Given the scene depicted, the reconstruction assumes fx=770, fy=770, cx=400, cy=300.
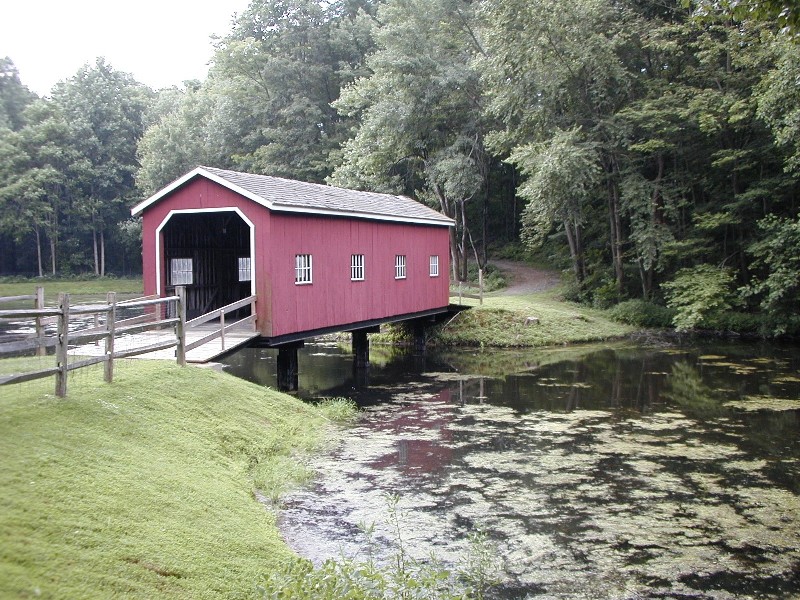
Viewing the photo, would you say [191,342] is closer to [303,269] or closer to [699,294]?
[303,269]

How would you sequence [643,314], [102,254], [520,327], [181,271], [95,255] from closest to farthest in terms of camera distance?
[181,271] → [520,327] → [643,314] → [102,254] → [95,255]

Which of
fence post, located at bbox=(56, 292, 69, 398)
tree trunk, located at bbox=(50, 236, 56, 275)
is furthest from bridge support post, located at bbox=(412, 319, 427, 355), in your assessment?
tree trunk, located at bbox=(50, 236, 56, 275)

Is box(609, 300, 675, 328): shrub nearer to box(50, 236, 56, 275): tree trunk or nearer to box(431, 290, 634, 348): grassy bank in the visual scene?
box(431, 290, 634, 348): grassy bank

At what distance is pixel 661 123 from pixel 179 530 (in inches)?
859

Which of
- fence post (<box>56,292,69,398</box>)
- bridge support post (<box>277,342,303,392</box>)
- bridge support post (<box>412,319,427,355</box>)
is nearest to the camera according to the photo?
fence post (<box>56,292,69,398</box>)

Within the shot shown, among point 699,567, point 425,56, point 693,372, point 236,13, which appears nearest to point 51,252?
point 236,13

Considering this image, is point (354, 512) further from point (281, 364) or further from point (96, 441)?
point (281, 364)

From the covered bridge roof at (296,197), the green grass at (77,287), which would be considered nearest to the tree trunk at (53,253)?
the green grass at (77,287)

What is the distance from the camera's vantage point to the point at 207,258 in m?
18.7

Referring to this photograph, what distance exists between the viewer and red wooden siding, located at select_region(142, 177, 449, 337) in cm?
1517

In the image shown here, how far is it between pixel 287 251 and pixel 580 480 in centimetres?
799

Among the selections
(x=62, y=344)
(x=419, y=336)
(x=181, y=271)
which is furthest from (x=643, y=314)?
(x=62, y=344)

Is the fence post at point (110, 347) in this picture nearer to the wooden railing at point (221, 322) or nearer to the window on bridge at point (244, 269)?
the wooden railing at point (221, 322)

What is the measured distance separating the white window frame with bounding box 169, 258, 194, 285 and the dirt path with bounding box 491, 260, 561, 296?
55.3 feet
